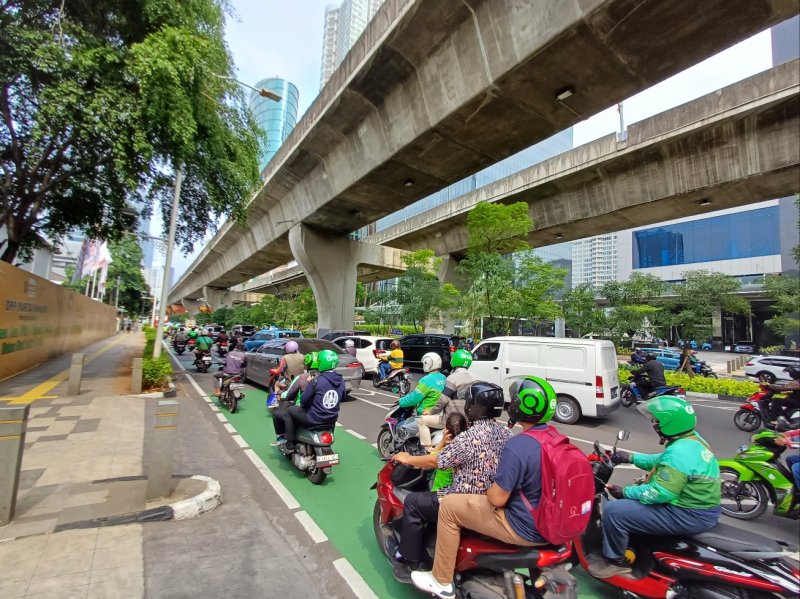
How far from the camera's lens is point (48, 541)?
3.35 metres

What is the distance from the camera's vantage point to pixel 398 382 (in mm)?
11758

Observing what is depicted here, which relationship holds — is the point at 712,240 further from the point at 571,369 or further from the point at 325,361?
A: the point at 571,369

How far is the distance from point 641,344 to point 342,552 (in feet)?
97.0

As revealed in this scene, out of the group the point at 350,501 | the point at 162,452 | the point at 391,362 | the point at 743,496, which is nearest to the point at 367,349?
the point at 391,362

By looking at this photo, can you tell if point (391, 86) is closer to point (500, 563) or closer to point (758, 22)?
point (758, 22)

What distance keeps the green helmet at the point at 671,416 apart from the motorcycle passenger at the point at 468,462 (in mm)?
985

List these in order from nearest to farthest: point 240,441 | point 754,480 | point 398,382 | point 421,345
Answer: point 754,480 < point 240,441 < point 398,382 < point 421,345

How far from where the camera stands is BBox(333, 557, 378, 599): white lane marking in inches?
114

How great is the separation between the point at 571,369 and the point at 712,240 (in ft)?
23.7

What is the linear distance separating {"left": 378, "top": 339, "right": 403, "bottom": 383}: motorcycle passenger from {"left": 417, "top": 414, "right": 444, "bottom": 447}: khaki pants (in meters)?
7.16

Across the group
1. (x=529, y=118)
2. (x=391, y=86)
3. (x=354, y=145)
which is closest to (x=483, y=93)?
(x=529, y=118)

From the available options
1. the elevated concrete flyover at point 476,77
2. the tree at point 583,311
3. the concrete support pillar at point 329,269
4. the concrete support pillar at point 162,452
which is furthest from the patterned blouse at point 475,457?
the tree at point 583,311

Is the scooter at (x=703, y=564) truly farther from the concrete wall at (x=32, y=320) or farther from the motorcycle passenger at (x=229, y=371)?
the concrete wall at (x=32, y=320)

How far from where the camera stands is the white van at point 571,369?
8297 millimetres
